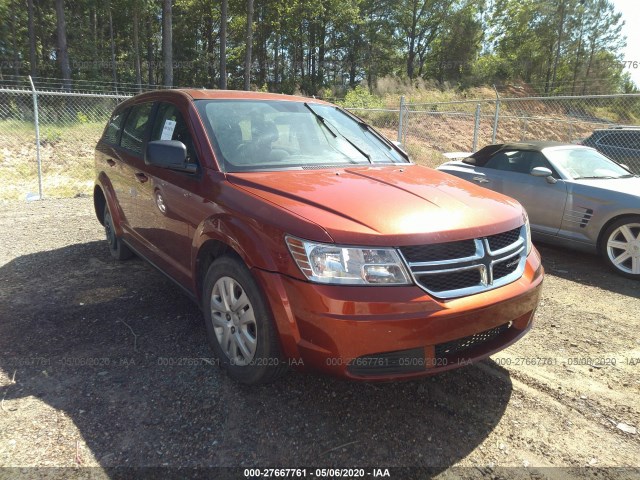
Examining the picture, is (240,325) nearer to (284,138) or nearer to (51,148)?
(284,138)

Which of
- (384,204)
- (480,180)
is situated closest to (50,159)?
(480,180)

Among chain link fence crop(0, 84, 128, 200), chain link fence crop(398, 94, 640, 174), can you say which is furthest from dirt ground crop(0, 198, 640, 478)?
chain link fence crop(398, 94, 640, 174)

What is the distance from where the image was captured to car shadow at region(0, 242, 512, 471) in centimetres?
225

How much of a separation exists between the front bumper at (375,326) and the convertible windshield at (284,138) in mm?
1072

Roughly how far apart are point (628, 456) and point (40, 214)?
8412 millimetres

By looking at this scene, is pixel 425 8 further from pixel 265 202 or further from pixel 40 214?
pixel 265 202

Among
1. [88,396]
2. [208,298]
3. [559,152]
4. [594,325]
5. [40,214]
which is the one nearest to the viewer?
[88,396]

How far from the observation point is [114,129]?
4.87 m

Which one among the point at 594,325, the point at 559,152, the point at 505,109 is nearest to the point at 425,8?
the point at 505,109

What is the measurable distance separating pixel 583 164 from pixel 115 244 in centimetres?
593

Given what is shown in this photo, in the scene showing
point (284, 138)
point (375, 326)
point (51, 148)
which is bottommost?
point (51, 148)

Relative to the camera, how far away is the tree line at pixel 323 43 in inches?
1284

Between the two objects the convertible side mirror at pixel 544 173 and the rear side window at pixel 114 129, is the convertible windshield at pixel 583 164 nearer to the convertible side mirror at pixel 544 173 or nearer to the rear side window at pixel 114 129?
the convertible side mirror at pixel 544 173

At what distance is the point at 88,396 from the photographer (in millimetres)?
2697
